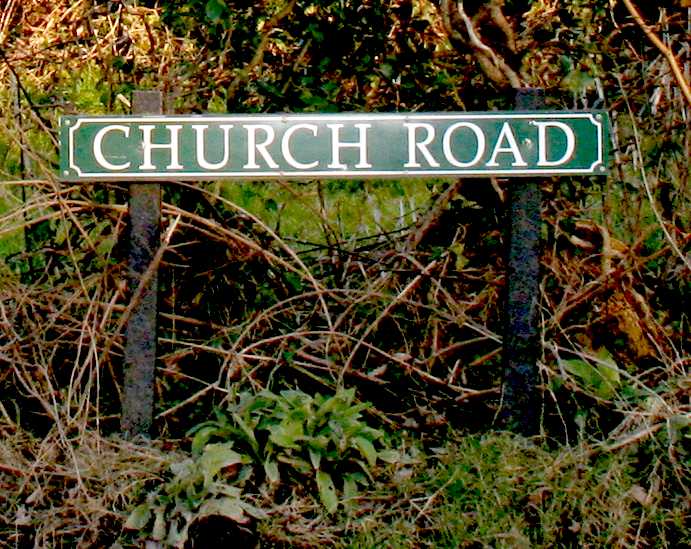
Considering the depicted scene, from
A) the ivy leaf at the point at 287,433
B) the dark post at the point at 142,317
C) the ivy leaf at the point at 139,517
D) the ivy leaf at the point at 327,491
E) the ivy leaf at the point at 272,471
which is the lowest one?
the ivy leaf at the point at 139,517

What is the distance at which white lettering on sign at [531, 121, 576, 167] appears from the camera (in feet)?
11.8

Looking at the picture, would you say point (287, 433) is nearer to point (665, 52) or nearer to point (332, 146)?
point (332, 146)

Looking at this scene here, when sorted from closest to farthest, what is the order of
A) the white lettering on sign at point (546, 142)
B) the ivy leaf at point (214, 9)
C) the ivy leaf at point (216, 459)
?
the ivy leaf at point (216, 459)
the white lettering on sign at point (546, 142)
the ivy leaf at point (214, 9)

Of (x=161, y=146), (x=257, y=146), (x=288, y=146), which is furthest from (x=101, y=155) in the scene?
(x=288, y=146)

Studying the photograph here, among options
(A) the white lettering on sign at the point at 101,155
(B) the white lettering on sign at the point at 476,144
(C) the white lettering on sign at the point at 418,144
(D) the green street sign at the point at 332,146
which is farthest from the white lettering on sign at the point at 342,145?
(A) the white lettering on sign at the point at 101,155

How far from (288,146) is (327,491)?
118 cm

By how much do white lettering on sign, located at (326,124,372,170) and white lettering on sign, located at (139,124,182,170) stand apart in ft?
1.71

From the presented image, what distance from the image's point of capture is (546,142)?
3609 millimetres

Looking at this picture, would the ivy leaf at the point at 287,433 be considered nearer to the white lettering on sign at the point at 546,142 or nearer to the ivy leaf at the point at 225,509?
the ivy leaf at the point at 225,509

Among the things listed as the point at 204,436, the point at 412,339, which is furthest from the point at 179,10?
the point at 204,436

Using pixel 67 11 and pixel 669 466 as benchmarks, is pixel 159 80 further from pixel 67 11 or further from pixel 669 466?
pixel 669 466

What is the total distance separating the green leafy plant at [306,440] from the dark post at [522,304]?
0.51m

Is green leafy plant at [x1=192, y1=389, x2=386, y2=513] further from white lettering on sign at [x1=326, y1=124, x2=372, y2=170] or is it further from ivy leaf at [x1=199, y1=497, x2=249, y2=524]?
white lettering on sign at [x1=326, y1=124, x2=372, y2=170]

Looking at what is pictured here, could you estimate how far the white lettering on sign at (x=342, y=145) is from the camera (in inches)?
143
